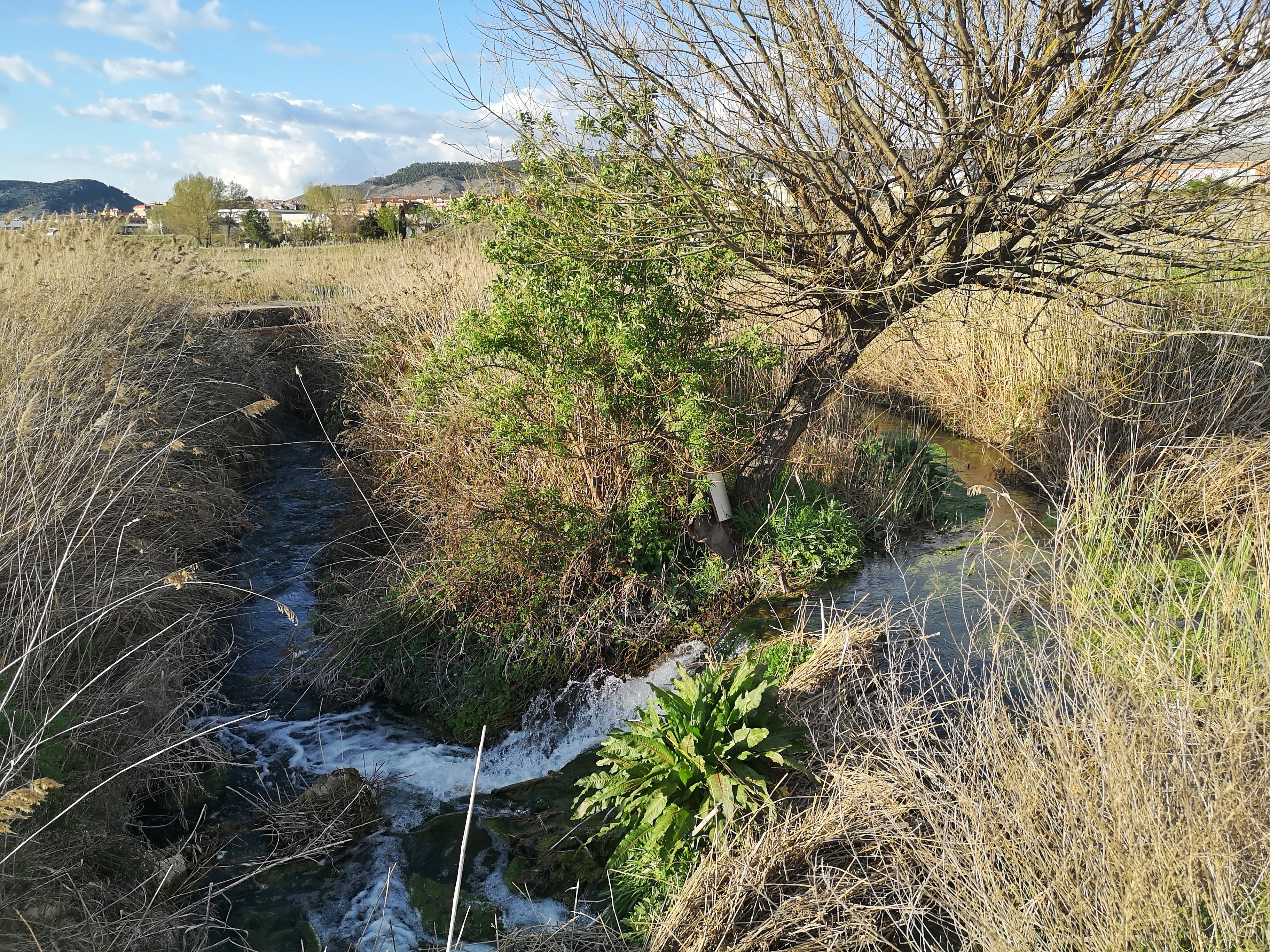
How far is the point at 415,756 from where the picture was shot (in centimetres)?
525

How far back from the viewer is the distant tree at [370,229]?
85.3 ft

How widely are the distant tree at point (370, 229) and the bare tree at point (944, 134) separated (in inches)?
869

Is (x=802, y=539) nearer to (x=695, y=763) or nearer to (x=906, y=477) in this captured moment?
(x=906, y=477)

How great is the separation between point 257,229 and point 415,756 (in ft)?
113

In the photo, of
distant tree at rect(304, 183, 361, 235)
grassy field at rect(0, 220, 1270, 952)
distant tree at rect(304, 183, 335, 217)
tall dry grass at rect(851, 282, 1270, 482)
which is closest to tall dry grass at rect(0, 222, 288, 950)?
grassy field at rect(0, 220, 1270, 952)

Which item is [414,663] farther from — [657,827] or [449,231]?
[449,231]

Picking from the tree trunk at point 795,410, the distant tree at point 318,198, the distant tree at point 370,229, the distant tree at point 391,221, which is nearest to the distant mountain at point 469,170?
the tree trunk at point 795,410

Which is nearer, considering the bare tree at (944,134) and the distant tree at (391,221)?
the bare tree at (944,134)

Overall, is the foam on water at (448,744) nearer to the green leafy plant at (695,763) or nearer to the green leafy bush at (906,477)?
the green leafy plant at (695,763)

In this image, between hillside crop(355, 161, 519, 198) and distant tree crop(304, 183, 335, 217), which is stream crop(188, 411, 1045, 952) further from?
distant tree crop(304, 183, 335, 217)

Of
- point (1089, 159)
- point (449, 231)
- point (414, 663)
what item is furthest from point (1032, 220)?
point (449, 231)

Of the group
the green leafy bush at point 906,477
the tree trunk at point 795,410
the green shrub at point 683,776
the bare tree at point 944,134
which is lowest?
the green shrub at point 683,776

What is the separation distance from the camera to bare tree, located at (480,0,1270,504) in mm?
4277

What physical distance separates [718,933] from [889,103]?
4153 millimetres
